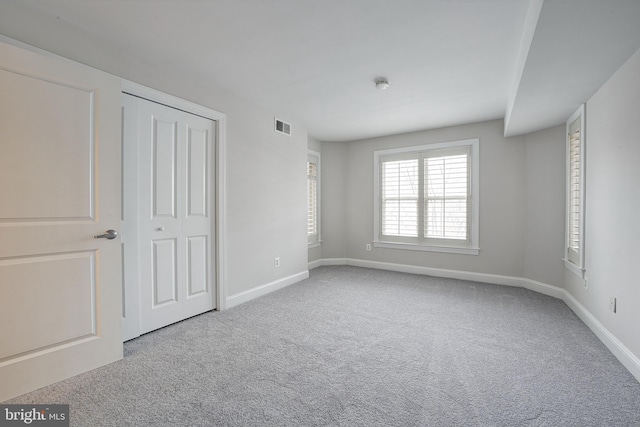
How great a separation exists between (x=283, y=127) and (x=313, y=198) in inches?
68.2

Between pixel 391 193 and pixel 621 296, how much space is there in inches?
135

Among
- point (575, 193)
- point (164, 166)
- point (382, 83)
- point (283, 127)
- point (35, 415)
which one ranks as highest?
point (382, 83)

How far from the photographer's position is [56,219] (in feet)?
6.32

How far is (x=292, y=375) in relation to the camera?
6.60ft

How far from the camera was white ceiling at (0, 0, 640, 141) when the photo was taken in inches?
74.2

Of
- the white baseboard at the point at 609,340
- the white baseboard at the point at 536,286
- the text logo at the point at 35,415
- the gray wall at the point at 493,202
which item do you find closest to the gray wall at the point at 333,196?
the white baseboard at the point at 536,286

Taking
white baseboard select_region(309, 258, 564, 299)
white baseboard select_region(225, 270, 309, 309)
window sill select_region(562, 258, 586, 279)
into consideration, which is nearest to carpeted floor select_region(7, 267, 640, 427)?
white baseboard select_region(225, 270, 309, 309)

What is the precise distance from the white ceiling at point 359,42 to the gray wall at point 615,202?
9.5 inches

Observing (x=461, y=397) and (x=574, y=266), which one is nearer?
(x=461, y=397)

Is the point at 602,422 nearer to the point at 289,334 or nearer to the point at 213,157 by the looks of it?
the point at 289,334

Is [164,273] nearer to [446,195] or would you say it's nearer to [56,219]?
[56,219]

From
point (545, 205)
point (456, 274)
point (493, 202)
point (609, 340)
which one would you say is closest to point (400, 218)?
point (456, 274)

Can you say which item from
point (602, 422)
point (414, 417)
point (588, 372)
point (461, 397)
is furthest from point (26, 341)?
point (588, 372)

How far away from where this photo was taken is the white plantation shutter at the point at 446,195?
15.4ft
